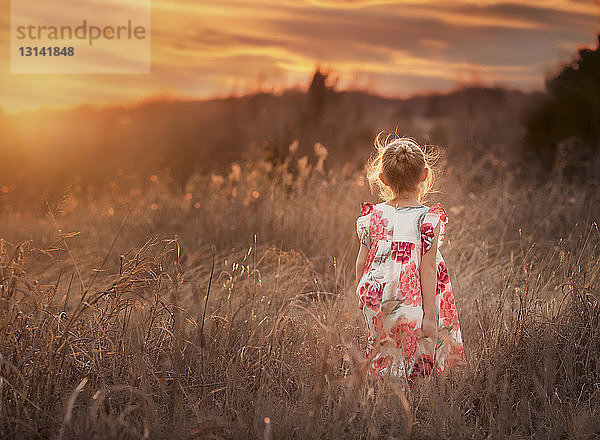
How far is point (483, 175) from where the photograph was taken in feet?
27.7

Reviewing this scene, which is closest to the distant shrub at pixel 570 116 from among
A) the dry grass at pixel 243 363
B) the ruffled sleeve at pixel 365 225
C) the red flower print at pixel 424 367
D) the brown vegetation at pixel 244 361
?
the brown vegetation at pixel 244 361

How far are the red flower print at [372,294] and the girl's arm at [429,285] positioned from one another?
0.65ft

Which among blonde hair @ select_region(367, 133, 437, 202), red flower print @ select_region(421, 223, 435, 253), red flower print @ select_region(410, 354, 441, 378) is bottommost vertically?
red flower print @ select_region(410, 354, 441, 378)

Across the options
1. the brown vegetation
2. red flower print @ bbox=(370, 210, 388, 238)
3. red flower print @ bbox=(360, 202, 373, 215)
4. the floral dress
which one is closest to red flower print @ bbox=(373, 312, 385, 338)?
the floral dress

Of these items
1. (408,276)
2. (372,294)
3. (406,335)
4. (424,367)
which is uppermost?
(408,276)

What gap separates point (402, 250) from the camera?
3.06 m

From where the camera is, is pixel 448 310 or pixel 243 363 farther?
pixel 448 310

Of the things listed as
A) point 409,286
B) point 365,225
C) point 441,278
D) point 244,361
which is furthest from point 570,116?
point 244,361

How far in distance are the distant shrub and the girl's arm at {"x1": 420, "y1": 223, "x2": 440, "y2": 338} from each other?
5859 mm

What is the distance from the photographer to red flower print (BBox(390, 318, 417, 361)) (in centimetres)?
302

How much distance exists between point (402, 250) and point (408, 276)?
0.13m

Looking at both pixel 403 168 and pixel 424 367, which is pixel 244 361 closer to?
pixel 424 367

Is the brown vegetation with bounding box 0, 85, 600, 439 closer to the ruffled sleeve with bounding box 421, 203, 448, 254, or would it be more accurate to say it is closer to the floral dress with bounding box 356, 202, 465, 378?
the floral dress with bounding box 356, 202, 465, 378

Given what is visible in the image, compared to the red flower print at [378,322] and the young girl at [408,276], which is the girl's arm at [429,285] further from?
the red flower print at [378,322]
